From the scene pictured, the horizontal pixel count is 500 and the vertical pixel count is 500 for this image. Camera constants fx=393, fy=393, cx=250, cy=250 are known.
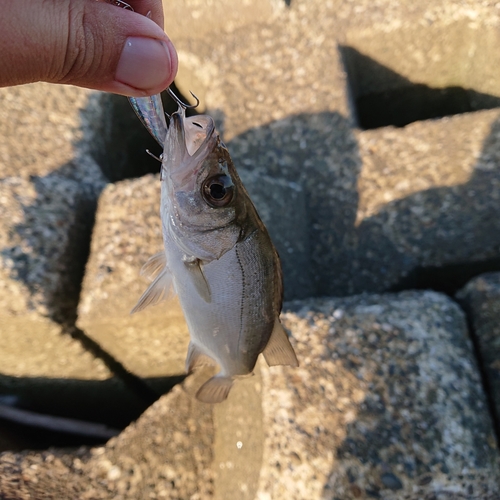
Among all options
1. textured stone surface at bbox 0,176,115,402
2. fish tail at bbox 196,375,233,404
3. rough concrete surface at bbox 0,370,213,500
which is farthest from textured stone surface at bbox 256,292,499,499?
textured stone surface at bbox 0,176,115,402

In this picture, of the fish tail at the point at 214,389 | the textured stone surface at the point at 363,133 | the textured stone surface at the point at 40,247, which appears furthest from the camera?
the textured stone surface at the point at 363,133

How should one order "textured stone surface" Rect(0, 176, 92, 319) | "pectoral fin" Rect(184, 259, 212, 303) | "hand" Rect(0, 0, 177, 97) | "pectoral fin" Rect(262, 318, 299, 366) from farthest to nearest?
"textured stone surface" Rect(0, 176, 92, 319), "pectoral fin" Rect(262, 318, 299, 366), "pectoral fin" Rect(184, 259, 212, 303), "hand" Rect(0, 0, 177, 97)

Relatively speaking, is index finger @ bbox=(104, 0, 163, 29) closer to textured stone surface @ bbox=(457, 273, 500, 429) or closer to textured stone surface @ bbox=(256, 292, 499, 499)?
textured stone surface @ bbox=(256, 292, 499, 499)

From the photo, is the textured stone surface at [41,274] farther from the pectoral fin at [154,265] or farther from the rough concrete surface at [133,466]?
the pectoral fin at [154,265]

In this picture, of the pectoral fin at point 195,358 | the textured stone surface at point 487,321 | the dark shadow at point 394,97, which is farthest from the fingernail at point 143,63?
the dark shadow at point 394,97

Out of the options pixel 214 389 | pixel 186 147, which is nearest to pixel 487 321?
pixel 214 389

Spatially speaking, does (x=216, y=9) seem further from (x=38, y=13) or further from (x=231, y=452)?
(x=231, y=452)

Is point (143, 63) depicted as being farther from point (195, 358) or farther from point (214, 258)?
point (195, 358)
